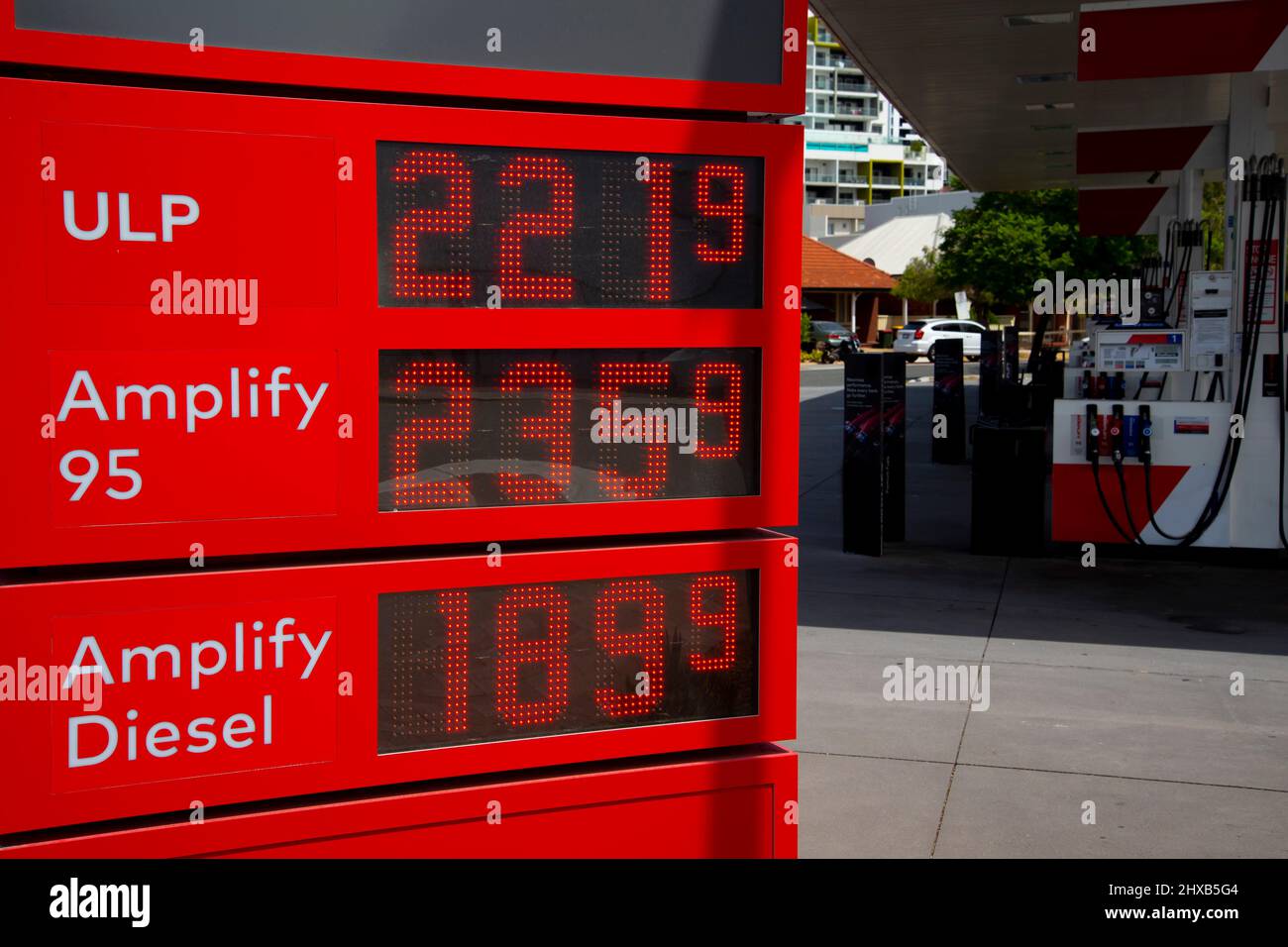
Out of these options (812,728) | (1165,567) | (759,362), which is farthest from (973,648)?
(759,362)

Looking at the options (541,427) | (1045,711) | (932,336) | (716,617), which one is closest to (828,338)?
(932,336)

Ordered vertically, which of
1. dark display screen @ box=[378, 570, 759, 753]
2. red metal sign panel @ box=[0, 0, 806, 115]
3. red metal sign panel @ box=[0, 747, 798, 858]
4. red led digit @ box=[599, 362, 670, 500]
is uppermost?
red metal sign panel @ box=[0, 0, 806, 115]

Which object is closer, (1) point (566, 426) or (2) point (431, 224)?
(2) point (431, 224)

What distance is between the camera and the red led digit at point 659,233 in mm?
3564

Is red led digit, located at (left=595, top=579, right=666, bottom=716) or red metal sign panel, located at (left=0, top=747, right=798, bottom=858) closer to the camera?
red metal sign panel, located at (left=0, top=747, right=798, bottom=858)

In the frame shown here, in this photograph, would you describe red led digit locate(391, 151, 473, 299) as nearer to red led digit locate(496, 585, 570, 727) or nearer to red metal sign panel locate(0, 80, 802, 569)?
red metal sign panel locate(0, 80, 802, 569)

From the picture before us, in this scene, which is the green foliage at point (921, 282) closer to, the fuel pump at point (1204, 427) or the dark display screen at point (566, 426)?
the fuel pump at point (1204, 427)

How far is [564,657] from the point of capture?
3.64 meters

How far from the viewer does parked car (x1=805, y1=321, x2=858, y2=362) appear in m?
55.2

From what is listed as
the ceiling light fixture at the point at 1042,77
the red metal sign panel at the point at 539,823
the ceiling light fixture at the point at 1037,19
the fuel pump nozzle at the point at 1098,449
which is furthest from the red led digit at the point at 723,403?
the ceiling light fixture at the point at 1042,77

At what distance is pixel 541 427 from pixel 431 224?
547 millimetres

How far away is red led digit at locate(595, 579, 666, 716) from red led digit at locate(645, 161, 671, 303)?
28.8 inches

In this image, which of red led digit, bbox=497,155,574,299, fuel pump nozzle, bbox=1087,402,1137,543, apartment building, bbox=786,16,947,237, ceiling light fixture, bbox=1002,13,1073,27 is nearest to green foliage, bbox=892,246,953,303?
apartment building, bbox=786,16,947,237

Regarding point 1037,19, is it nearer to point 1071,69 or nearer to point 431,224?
point 1071,69
